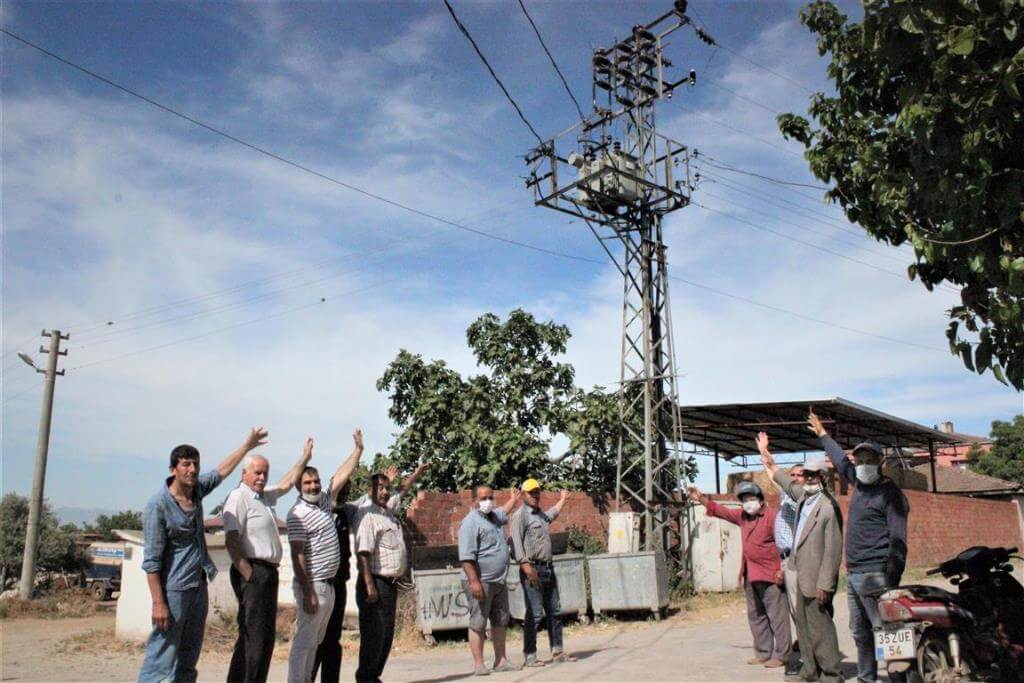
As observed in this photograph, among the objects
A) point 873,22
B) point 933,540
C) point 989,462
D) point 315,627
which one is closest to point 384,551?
point 315,627

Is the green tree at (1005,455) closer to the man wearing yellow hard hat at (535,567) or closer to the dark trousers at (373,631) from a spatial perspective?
the man wearing yellow hard hat at (535,567)

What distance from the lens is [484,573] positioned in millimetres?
8672

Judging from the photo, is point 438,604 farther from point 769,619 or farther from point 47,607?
point 47,607

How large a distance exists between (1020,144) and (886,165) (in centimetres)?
205

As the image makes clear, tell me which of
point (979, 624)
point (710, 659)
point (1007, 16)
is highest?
point (1007, 16)

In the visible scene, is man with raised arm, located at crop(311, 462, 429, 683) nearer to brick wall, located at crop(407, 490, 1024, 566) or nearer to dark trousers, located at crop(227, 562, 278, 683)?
dark trousers, located at crop(227, 562, 278, 683)

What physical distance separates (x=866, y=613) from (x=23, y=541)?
29608 mm

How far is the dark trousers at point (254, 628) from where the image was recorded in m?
6.11

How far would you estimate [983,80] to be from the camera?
18.3 ft

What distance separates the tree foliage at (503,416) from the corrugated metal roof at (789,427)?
371 cm

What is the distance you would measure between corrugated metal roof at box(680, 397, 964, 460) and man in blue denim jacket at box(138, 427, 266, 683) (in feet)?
50.1

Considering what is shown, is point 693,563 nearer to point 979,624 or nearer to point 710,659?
point 710,659

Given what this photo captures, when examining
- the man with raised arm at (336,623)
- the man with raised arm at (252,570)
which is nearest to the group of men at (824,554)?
the man with raised arm at (336,623)

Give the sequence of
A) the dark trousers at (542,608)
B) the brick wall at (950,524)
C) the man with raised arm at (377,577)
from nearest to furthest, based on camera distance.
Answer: the man with raised arm at (377,577)
the dark trousers at (542,608)
the brick wall at (950,524)
